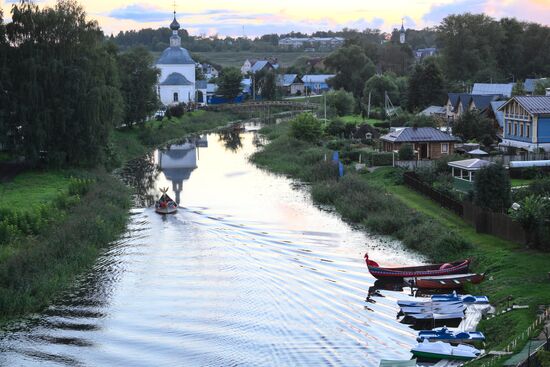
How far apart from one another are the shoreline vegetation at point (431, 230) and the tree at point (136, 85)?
1720 centimetres

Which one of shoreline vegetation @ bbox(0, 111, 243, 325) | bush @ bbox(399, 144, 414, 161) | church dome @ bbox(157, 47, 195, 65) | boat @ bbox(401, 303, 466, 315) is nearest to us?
boat @ bbox(401, 303, 466, 315)

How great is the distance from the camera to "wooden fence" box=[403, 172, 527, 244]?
29000 mm

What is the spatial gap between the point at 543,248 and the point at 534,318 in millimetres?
6761

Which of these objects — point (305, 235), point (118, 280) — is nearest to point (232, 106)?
point (305, 235)

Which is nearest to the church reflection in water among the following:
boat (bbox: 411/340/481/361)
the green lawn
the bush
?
the green lawn

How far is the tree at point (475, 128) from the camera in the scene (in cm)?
5384

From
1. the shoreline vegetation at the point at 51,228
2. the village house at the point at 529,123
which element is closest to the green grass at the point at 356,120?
the village house at the point at 529,123

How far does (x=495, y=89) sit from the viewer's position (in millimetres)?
75250

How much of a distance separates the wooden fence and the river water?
3148mm

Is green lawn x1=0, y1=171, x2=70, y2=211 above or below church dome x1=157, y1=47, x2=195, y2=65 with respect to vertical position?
below

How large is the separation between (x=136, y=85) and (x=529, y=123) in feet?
113

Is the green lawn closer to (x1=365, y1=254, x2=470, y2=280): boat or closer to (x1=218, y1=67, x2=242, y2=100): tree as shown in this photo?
(x1=365, y1=254, x2=470, y2=280): boat

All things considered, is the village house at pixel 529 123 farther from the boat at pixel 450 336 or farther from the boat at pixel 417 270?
the boat at pixel 450 336

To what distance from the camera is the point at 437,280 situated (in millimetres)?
26359
